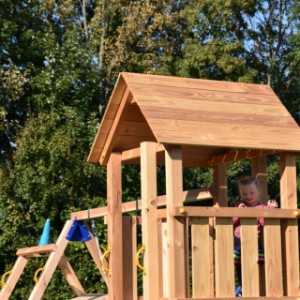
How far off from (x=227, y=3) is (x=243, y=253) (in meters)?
14.2

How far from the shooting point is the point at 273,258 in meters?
6.97

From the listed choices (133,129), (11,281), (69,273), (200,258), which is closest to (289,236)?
(200,258)

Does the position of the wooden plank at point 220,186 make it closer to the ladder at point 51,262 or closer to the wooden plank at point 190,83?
the wooden plank at point 190,83

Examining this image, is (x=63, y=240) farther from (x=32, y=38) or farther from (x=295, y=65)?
(x=295, y=65)

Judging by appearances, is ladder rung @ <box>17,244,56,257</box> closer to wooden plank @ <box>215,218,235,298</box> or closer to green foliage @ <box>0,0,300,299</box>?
wooden plank @ <box>215,218,235,298</box>

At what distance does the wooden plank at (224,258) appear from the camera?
6.73 metres

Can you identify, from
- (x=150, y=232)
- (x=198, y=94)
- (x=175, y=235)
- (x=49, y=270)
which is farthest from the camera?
(x=49, y=270)

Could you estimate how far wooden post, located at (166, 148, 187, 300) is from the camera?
6480 millimetres

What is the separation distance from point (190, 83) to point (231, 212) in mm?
1301

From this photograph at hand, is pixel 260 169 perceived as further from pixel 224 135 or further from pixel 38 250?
pixel 38 250

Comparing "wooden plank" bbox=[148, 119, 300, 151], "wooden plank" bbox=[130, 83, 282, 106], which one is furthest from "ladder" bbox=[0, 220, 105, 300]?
"wooden plank" bbox=[148, 119, 300, 151]

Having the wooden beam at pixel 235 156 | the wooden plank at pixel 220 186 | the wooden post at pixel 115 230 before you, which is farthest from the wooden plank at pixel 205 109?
the wooden post at pixel 115 230

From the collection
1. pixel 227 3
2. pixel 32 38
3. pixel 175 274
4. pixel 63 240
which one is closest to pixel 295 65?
pixel 227 3

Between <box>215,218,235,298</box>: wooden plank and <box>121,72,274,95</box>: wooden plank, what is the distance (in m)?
1.29
